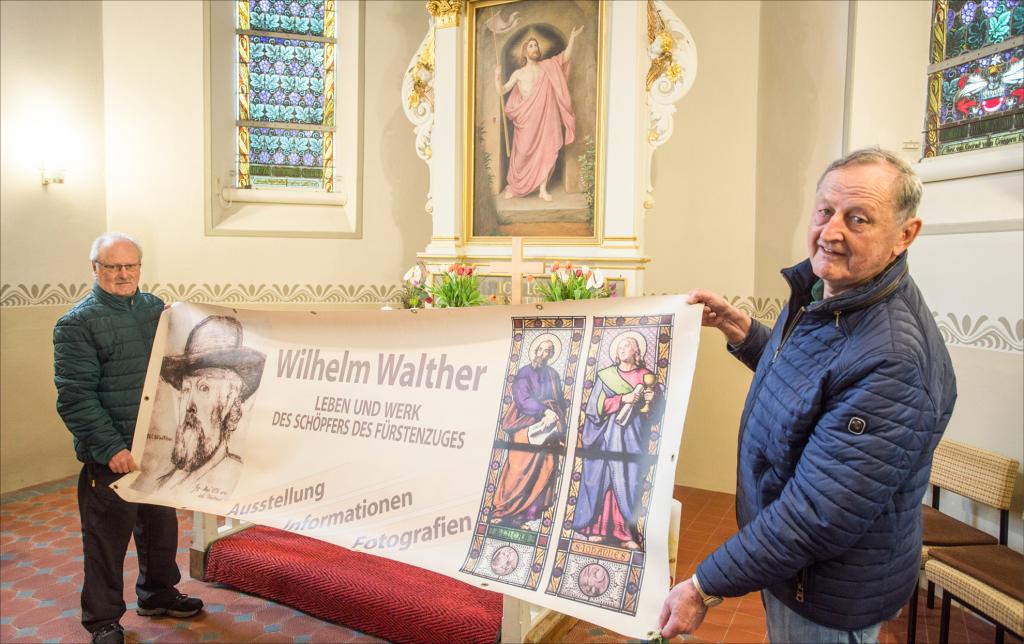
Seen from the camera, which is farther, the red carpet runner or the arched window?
the arched window

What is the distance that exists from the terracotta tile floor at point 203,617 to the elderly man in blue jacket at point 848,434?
79.0 inches

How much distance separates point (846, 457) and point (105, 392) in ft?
9.72

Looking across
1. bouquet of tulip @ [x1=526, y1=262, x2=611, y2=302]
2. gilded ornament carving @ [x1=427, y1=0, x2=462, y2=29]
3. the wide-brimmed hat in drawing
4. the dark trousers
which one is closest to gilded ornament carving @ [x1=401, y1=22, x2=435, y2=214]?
gilded ornament carving @ [x1=427, y1=0, x2=462, y2=29]

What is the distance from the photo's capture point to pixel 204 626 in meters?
A: 3.31

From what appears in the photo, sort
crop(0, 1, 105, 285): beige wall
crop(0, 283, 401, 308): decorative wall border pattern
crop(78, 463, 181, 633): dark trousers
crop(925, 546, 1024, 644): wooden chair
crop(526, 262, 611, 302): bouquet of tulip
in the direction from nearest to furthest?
crop(925, 546, 1024, 644): wooden chair, crop(78, 463, 181, 633): dark trousers, crop(526, 262, 611, 302): bouquet of tulip, crop(0, 1, 105, 285): beige wall, crop(0, 283, 401, 308): decorative wall border pattern

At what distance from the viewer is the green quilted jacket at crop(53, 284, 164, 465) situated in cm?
290

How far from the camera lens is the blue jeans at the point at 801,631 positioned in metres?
1.52

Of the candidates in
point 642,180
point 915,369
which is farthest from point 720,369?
point 915,369

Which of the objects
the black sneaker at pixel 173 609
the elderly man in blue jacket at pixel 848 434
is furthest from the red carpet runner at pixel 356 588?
the elderly man in blue jacket at pixel 848 434

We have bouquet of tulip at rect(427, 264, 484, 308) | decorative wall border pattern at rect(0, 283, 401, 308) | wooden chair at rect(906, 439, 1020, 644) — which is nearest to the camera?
wooden chair at rect(906, 439, 1020, 644)

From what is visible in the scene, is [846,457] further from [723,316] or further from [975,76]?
[975,76]

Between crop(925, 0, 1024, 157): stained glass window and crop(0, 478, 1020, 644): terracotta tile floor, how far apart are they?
108 inches

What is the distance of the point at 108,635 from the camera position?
3.05 m

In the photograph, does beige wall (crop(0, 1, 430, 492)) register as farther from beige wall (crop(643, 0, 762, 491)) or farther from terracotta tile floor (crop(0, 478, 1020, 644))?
beige wall (crop(643, 0, 762, 491))
